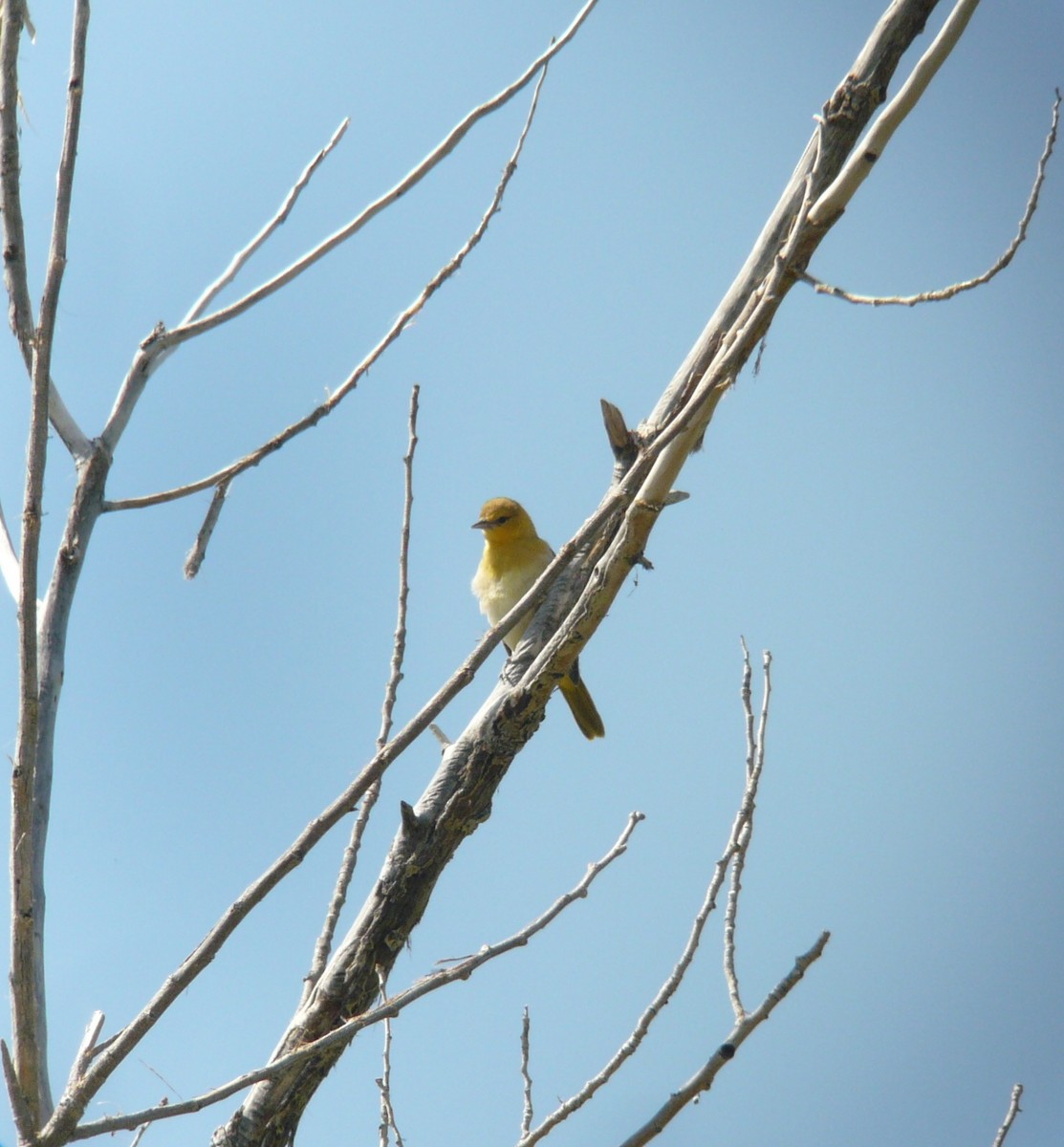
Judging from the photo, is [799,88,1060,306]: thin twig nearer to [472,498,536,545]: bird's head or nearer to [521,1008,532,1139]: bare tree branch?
[521,1008,532,1139]: bare tree branch

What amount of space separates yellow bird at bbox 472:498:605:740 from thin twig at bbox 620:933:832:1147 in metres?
4.10

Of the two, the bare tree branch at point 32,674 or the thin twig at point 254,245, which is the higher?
the thin twig at point 254,245

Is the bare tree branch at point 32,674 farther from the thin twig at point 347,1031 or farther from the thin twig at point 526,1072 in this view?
the thin twig at point 526,1072

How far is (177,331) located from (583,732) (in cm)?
472

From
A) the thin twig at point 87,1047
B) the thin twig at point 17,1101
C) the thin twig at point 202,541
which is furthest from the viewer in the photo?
the thin twig at point 202,541

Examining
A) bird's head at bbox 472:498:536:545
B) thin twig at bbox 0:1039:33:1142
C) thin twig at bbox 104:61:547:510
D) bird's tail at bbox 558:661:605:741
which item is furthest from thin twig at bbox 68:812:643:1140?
bird's head at bbox 472:498:536:545

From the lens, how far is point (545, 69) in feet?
8.59

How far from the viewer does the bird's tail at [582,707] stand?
648 cm

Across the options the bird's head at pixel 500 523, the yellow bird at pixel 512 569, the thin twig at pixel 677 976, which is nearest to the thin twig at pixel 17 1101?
the thin twig at pixel 677 976

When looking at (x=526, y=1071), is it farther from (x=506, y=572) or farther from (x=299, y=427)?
(x=506, y=572)

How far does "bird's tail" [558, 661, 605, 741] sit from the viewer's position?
255 inches

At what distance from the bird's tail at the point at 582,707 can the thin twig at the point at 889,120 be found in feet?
14.7

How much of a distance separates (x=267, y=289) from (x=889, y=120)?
1.17 m

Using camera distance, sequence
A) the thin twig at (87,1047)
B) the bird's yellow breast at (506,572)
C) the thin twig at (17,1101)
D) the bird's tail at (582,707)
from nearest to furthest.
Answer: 1. the thin twig at (17,1101)
2. the thin twig at (87,1047)
3. the bird's tail at (582,707)
4. the bird's yellow breast at (506,572)
